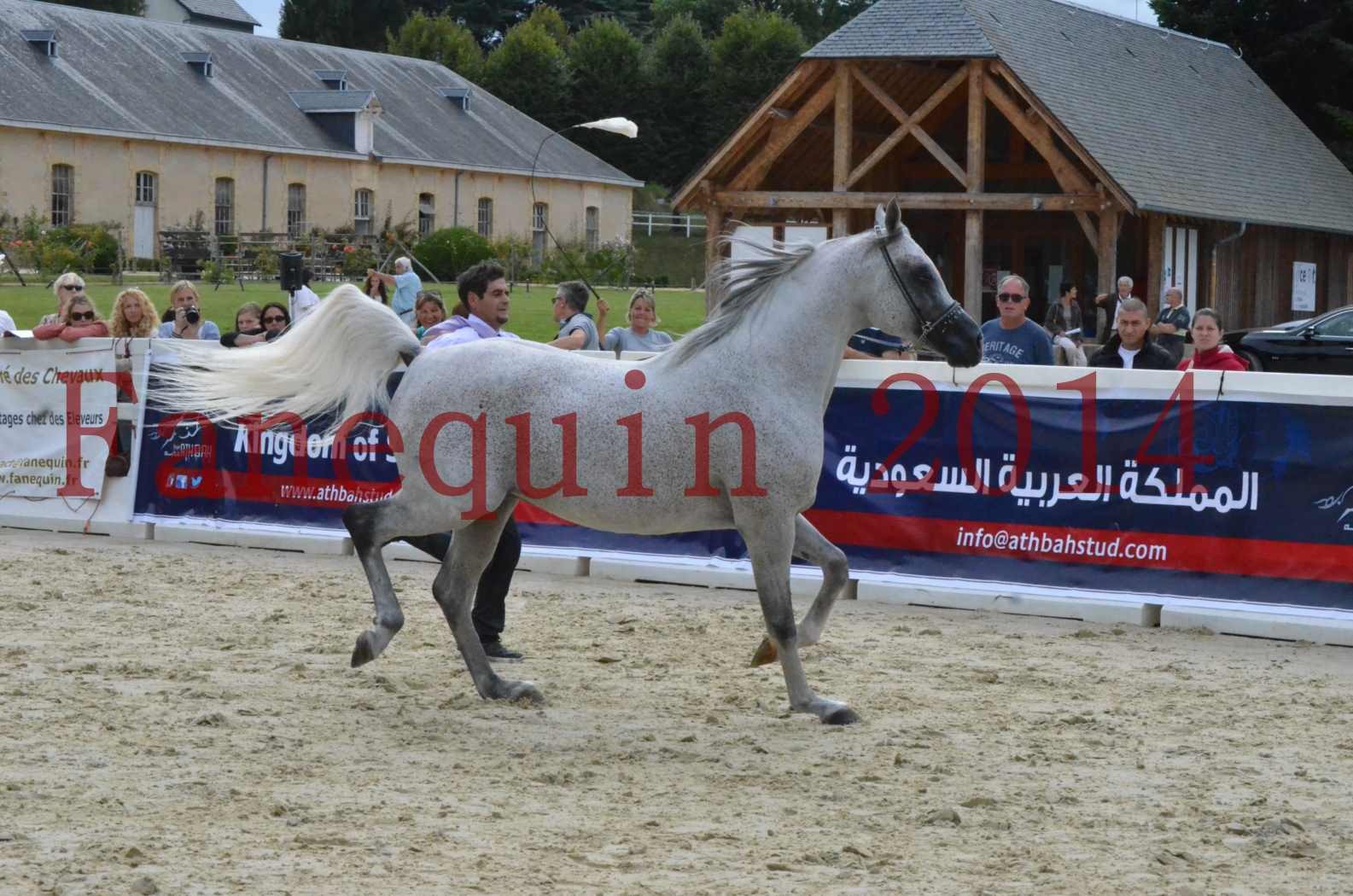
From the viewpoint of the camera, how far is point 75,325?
13.3m

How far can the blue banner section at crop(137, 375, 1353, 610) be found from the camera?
376 inches

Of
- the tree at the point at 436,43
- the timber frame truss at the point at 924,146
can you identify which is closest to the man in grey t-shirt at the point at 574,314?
the timber frame truss at the point at 924,146

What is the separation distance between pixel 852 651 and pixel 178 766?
380 cm

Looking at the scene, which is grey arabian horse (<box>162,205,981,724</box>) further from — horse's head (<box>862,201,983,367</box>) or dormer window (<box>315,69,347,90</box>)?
dormer window (<box>315,69,347,90</box>)

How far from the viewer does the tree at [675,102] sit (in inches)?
2749

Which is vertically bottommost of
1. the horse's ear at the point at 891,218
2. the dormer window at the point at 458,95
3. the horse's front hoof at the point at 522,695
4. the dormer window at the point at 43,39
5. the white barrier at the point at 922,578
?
the horse's front hoof at the point at 522,695

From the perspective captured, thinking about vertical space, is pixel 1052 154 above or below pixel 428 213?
below

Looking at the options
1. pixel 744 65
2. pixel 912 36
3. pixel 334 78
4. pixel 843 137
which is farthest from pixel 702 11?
pixel 912 36

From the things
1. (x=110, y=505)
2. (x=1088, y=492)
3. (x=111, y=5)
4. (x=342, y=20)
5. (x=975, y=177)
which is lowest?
(x=110, y=505)

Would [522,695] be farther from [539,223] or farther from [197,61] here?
[539,223]

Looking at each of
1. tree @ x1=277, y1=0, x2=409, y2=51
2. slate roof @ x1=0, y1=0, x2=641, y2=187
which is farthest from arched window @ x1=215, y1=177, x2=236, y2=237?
tree @ x1=277, y1=0, x2=409, y2=51

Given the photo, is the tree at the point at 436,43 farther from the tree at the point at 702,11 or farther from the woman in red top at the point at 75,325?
the woman in red top at the point at 75,325

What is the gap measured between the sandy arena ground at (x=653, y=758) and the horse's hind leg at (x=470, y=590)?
120 millimetres

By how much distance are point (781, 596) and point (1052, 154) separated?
19.1m
